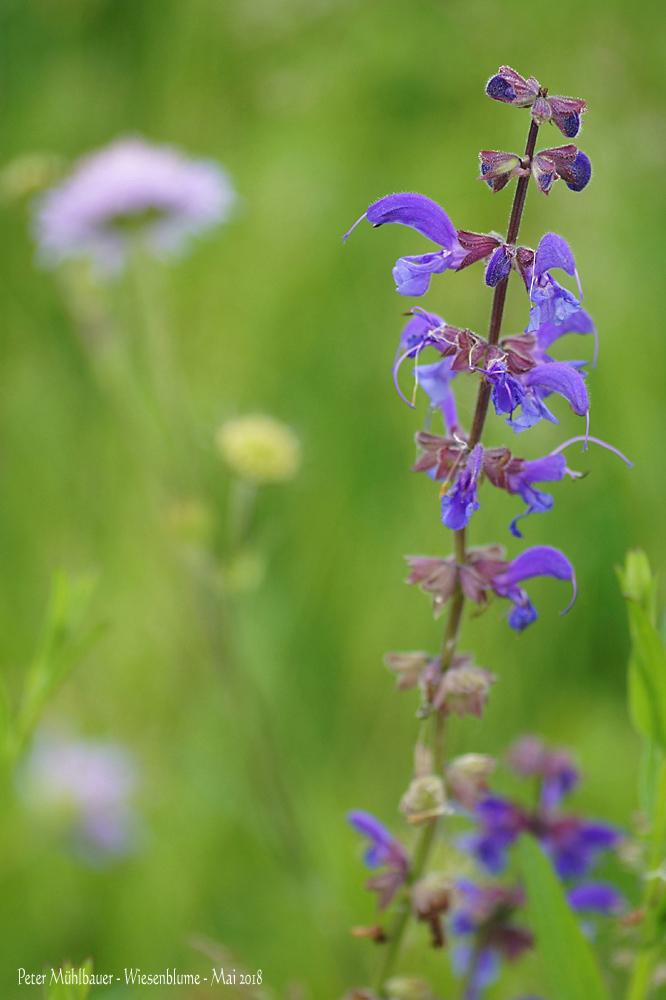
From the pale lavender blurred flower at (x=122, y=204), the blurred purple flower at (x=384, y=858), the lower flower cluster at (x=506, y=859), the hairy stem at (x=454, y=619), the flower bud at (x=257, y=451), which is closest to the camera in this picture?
the hairy stem at (x=454, y=619)

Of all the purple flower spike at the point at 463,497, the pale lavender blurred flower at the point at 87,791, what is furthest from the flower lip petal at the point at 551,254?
the pale lavender blurred flower at the point at 87,791

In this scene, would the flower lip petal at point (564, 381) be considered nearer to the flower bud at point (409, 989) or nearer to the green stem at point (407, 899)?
the green stem at point (407, 899)

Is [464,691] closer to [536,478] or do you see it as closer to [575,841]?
[536,478]

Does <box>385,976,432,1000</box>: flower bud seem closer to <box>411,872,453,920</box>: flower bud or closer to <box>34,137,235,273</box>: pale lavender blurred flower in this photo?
<box>411,872,453,920</box>: flower bud

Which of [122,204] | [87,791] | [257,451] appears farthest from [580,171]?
[87,791]

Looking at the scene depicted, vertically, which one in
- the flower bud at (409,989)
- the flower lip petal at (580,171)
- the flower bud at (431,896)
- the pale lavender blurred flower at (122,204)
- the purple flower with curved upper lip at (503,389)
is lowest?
the flower bud at (409,989)

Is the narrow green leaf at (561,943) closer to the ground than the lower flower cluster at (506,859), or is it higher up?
closer to the ground
